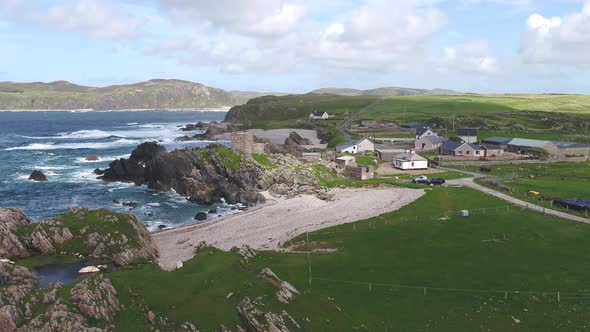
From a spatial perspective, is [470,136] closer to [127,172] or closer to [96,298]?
[127,172]

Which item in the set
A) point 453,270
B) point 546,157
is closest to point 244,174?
point 453,270

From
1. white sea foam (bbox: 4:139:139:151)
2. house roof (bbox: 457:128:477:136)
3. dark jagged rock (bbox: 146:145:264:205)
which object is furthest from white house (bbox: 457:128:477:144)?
white sea foam (bbox: 4:139:139:151)

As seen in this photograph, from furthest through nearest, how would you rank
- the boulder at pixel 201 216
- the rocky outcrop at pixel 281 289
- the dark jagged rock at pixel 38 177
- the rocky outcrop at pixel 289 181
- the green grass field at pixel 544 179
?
the dark jagged rock at pixel 38 177 → the rocky outcrop at pixel 289 181 → the boulder at pixel 201 216 → the green grass field at pixel 544 179 → the rocky outcrop at pixel 281 289

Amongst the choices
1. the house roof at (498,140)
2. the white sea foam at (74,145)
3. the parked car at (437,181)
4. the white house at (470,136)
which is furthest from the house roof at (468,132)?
the white sea foam at (74,145)

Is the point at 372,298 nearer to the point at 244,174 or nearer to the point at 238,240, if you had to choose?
the point at 238,240

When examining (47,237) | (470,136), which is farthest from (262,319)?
(470,136)

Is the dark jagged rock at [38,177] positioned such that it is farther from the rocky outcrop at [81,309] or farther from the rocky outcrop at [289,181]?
the rocky outcrop at [81,309]
